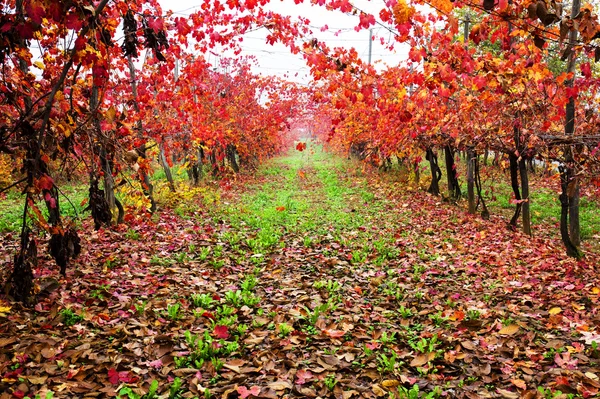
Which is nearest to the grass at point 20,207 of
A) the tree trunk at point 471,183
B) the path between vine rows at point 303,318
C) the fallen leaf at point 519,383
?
the path between vine rows at point 303,318

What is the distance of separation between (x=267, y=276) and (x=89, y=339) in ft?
9.28

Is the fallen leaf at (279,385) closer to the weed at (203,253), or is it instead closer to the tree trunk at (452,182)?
A: the weed at (203,253)

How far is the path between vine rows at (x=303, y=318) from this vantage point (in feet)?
11.7

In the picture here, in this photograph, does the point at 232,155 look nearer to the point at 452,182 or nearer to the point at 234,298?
the point at 452,182

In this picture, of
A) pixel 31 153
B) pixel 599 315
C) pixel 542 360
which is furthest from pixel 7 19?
pixel 599 315

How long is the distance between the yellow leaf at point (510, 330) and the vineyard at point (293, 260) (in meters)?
0.03

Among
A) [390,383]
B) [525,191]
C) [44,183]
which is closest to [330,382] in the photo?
[390,383]

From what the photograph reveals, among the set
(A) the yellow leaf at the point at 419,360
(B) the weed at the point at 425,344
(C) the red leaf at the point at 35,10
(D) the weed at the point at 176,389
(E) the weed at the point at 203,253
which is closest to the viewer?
(C) the red leaf at the point at 35,10

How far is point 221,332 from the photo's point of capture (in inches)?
171

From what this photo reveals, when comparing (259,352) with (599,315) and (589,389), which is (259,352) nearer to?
(589,389)

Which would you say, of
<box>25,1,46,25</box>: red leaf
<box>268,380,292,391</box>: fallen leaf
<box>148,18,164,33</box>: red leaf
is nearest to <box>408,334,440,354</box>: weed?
<box>268,380,292,391</box>: fallen leaf

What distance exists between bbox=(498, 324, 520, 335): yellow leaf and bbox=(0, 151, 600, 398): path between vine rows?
17 millimetres

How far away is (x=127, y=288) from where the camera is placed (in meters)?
5.34

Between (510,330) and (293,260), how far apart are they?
3652 mm
